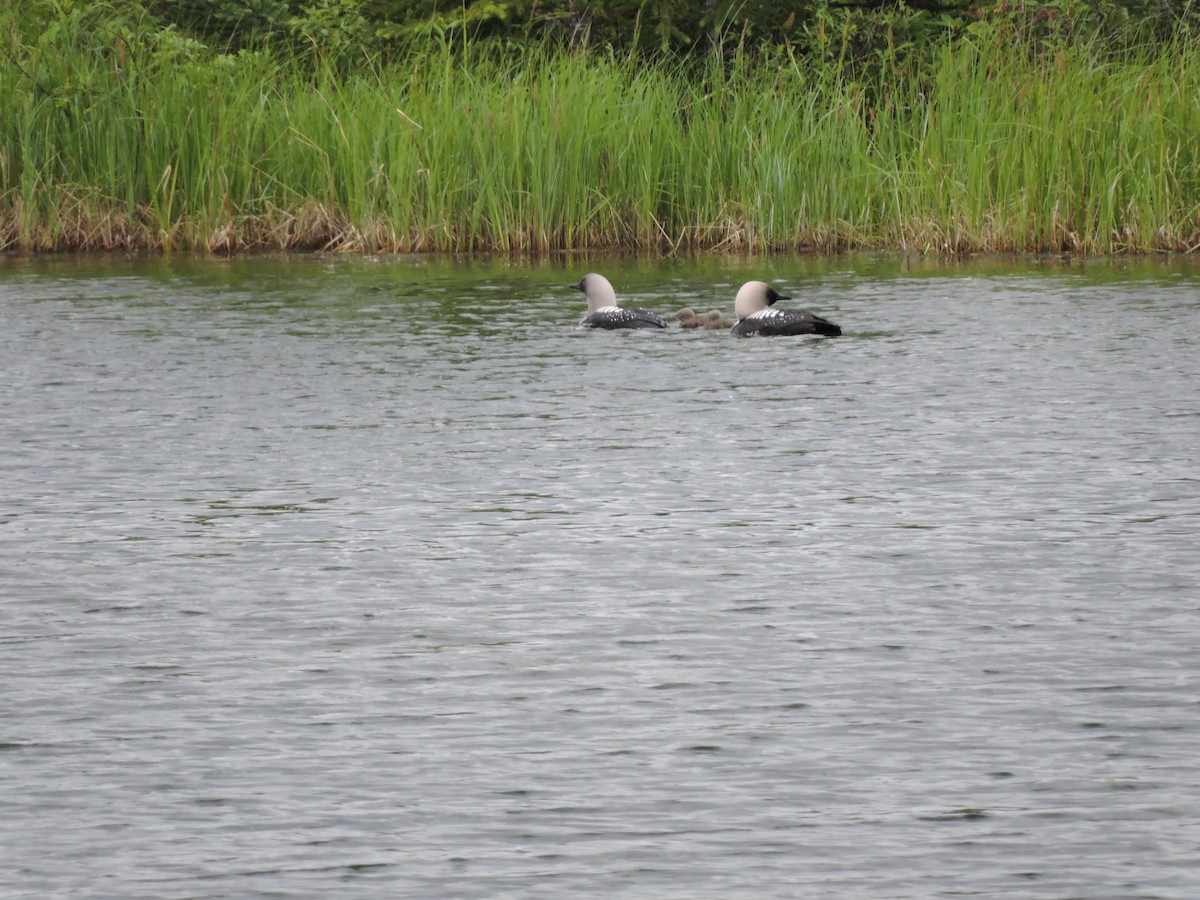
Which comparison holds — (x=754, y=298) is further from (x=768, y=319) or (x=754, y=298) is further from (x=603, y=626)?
(x=603, y=626)

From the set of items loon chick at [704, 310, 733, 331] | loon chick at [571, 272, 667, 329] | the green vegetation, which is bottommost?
loon chick at [704, 310, 733, 331]

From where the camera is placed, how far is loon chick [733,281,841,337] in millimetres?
12438

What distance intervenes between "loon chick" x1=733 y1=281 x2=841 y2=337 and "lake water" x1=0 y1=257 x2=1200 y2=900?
1.00 metres

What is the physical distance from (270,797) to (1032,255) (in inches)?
546

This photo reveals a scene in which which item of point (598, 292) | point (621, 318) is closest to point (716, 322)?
point (621, 318)

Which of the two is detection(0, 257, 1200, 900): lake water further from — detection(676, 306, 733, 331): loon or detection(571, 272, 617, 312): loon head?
detection(571, 272, 617, 312): loon head

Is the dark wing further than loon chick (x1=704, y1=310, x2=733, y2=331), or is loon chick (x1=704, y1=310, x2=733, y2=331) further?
loon chick (x1=704, y1=310, x2=733, y2=331)

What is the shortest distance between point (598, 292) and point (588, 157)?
505 cm

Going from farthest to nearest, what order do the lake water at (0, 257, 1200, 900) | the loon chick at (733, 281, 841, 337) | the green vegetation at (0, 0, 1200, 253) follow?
the green vegetation at (0, 0, 1200, 253) → the loon chick at (733, 281, 841, 337) → the lake water at (0, 257, 1200, 900)

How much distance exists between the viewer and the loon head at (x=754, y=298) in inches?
509

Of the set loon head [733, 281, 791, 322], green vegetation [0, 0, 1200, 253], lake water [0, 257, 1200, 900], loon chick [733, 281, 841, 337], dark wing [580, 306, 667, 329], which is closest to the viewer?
lake water [0, 257, 1200, 900]

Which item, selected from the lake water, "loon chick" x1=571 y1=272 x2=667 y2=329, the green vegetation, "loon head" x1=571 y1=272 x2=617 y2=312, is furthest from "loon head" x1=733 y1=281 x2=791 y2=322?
the green vegetation

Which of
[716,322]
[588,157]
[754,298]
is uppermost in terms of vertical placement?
[588,157]

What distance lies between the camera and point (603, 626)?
5.53 meters
